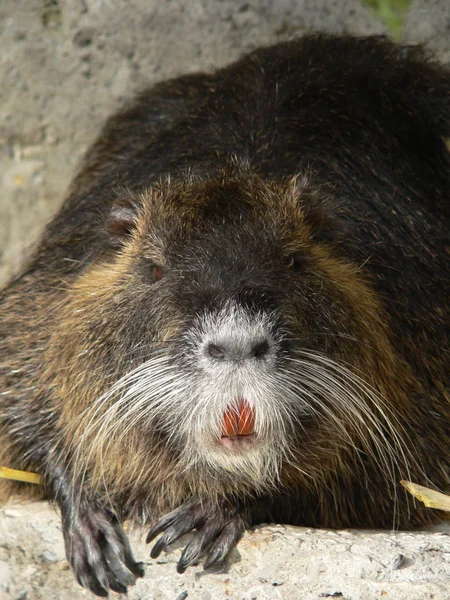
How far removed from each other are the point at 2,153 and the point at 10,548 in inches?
115

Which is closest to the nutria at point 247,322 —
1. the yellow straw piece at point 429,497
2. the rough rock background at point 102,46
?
the yellow straw piece at point 429,497

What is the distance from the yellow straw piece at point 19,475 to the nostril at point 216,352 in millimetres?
1332

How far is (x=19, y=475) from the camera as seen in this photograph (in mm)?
3732

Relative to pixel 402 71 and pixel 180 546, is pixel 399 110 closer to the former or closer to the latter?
pixel 402 71

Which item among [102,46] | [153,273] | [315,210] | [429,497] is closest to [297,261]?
[315,210]

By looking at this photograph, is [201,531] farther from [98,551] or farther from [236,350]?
[236,350]

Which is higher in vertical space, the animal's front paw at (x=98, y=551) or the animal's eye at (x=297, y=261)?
the animal's eye at (x=297, y=261)

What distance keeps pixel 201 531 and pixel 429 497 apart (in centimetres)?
71

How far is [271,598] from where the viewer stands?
294cm

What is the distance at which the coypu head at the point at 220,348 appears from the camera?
2.72 meters

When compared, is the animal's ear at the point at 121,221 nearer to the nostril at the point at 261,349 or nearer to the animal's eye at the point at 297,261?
the animal's eye at the point at 297,261

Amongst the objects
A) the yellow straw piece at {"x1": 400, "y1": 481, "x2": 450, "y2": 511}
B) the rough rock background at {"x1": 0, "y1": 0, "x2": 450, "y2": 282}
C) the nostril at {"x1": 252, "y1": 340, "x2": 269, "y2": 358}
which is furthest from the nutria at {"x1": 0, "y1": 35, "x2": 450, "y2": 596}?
the rough rock background at {"x1": 0, "y1": 0, "x2": 450, "y2": 282}

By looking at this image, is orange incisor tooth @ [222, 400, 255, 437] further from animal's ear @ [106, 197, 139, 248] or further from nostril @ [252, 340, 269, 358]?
animal's ear @ [106, 197, 139, 248]

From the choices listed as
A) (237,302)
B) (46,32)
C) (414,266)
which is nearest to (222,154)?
(414,266)
